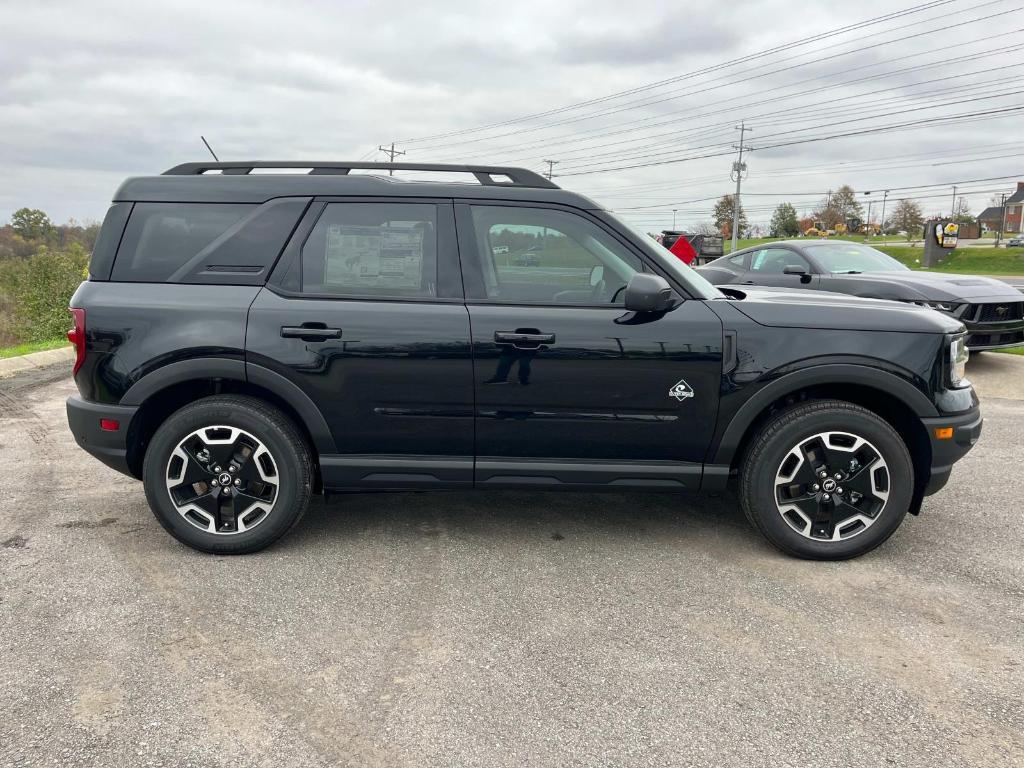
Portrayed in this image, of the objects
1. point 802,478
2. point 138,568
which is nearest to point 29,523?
point 138,568

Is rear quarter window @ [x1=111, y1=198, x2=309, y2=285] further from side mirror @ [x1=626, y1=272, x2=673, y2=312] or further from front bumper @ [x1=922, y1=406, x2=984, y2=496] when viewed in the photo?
front bumper @ [x1=922, y1=406, x2=984, y2=496]

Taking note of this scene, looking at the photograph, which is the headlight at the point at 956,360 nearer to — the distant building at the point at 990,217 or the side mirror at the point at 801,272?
the side mirror at the point at 801,272

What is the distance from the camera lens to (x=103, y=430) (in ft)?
12.0

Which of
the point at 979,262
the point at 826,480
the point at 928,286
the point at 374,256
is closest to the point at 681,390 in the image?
the point at 826,480

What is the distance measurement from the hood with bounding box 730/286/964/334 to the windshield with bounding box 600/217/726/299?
0.59 feet

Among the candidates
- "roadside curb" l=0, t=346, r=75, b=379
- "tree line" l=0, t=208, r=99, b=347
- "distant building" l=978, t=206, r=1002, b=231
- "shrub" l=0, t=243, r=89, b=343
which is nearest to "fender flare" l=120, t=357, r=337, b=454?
"roadside curb" l=0, t=346, r=75, b=379

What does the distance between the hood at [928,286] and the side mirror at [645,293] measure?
20.1 feet

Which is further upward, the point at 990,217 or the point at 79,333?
the point at 990,217

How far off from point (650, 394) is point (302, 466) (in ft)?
5.74

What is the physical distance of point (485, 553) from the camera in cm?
378

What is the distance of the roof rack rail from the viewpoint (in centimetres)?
380

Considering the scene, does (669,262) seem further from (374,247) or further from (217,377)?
(217,377)

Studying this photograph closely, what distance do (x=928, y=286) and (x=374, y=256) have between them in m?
7.28

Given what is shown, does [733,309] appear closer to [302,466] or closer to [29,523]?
[302,466]
